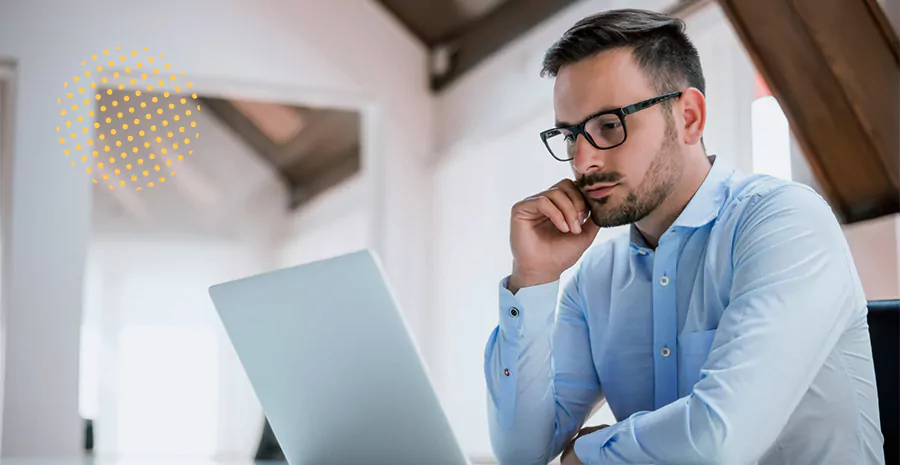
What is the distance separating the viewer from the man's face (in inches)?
63.2

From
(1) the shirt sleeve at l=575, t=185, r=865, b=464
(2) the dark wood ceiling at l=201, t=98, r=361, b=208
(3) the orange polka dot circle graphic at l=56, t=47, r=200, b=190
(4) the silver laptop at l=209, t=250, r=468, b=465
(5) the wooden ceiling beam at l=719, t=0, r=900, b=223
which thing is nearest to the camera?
(4) the silver laptop at l=209, t=250, r=468, b=465

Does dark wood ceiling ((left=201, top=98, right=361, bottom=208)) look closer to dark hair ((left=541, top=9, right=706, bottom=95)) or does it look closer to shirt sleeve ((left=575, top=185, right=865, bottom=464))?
dark hair ((left=541, top=9, right=706, bottom=95))

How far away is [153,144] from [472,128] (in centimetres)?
360

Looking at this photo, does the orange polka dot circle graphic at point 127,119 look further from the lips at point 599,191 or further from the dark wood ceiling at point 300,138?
the lips at point 599,191

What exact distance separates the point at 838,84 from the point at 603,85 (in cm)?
91

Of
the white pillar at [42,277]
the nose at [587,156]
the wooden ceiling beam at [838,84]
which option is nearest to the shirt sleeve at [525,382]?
the nose at [587,156]

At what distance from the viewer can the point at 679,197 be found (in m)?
1.66

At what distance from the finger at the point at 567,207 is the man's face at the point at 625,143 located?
4cm

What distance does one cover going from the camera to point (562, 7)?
369 centimetres

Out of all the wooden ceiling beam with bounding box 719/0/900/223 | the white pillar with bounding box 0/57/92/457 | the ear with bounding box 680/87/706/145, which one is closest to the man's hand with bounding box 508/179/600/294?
the ear with bounding box 680/87/706/145

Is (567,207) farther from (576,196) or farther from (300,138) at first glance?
(300,138)

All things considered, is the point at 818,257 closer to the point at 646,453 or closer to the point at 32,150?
the point at 646,453

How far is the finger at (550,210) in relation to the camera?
1.63m

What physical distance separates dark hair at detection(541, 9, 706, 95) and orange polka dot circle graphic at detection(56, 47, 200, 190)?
3.07 m
